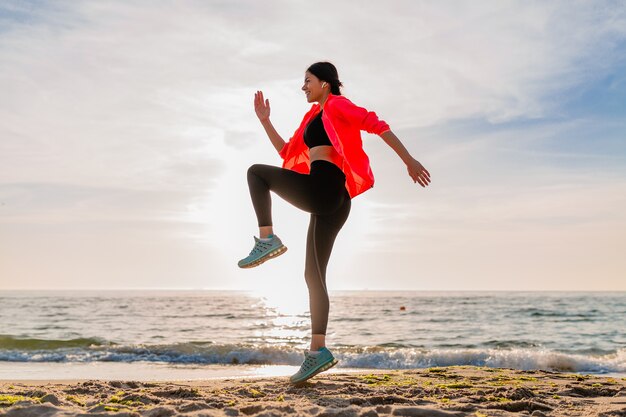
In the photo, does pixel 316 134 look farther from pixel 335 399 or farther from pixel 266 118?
pixel 335 399

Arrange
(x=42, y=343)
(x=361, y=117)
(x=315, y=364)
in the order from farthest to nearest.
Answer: (x=42, y=343), (x=315, y=364), (x=361, y=117)

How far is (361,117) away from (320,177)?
0.58 m

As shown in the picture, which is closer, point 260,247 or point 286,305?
point 260,247

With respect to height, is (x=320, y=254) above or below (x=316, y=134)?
below

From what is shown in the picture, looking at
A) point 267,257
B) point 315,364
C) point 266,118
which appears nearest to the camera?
point 267,257

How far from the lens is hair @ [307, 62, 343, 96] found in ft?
16.9

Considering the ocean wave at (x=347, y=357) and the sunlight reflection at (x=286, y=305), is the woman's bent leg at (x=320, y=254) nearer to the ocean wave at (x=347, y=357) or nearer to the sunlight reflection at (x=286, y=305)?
the ocean wave at (x=347, y=357)

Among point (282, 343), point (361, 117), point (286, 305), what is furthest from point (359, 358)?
point (286, 305)

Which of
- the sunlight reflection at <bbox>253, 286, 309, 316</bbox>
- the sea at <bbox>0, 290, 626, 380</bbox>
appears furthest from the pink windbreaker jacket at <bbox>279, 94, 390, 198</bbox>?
the sunlight reflection at <bbox>253, 286, 309, 316</bbox>

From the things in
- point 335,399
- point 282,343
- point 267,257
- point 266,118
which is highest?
point 266,118

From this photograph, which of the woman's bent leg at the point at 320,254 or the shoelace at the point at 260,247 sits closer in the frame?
the shoelace at the point at 260,247

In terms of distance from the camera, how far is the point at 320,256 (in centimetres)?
508

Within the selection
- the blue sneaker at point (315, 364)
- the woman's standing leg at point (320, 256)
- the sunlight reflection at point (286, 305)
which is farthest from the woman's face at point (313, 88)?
the sunlight reflection at point (286, 305)

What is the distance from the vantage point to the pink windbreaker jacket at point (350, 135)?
4.78 m
